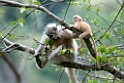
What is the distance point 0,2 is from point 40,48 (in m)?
1.34

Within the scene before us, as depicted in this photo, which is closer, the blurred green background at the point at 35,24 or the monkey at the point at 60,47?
the blurred green background at the point at 35,24

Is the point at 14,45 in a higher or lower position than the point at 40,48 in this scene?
higher

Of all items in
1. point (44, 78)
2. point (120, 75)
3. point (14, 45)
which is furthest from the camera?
point (44, 78)

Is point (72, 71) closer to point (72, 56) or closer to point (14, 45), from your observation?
point (72, 56)

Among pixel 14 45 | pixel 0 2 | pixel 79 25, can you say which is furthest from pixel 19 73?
pixel 79 25

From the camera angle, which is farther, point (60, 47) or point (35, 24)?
point (60, 47)

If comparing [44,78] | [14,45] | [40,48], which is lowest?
[44,78]

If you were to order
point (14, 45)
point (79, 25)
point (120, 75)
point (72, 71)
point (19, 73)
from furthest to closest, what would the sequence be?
point (72, 71)
point (79, 25)
point (14, 45)
point (120, 75)
point (19, 73)

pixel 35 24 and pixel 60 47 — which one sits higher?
pixel 35 24

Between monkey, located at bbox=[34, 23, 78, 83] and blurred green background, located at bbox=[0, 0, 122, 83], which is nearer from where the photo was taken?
blurred green background, located at bbox=[0, 0, 122, 83]

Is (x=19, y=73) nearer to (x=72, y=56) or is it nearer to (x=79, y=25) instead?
(x=79, y=25)

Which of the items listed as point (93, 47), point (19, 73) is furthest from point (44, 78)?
point (19, 73)

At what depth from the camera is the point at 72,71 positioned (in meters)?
3.79

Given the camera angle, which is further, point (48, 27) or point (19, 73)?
point (48, 27)
